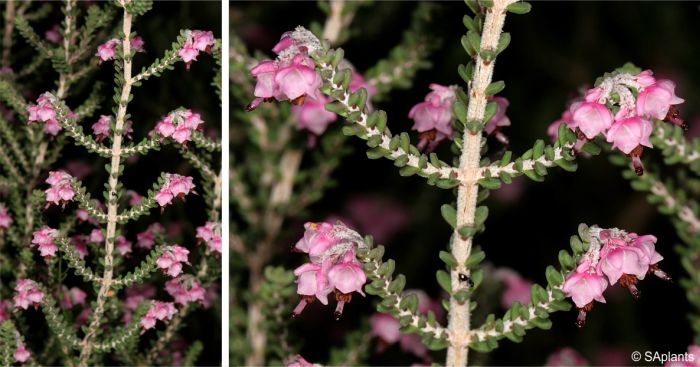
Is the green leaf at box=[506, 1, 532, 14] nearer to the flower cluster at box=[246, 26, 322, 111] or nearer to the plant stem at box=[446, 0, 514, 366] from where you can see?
the plant stem at box=[446, 0, 514, 366]

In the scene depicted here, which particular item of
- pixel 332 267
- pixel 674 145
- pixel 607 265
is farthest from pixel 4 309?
pixel 674 145

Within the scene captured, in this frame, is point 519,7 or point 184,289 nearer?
point 519,7

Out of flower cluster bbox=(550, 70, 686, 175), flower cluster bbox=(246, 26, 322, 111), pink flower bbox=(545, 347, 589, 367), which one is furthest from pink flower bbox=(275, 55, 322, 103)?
pink flower bbox=(545, 347, 589, 367)

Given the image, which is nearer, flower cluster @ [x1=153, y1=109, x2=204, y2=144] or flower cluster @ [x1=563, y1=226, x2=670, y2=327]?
flower cluster @ [x1=563, y1=226, x2=670, y2=327]

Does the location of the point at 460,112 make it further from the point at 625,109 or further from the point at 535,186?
the point at 535,186

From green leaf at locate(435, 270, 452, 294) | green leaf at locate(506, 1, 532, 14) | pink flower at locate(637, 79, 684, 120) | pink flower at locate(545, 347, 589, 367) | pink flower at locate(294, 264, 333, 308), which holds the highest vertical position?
green leaf at locate(506, 1, 532, 14)

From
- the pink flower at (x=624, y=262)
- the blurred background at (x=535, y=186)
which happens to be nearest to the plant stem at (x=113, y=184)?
the pink flower at (x=624, y=262)
